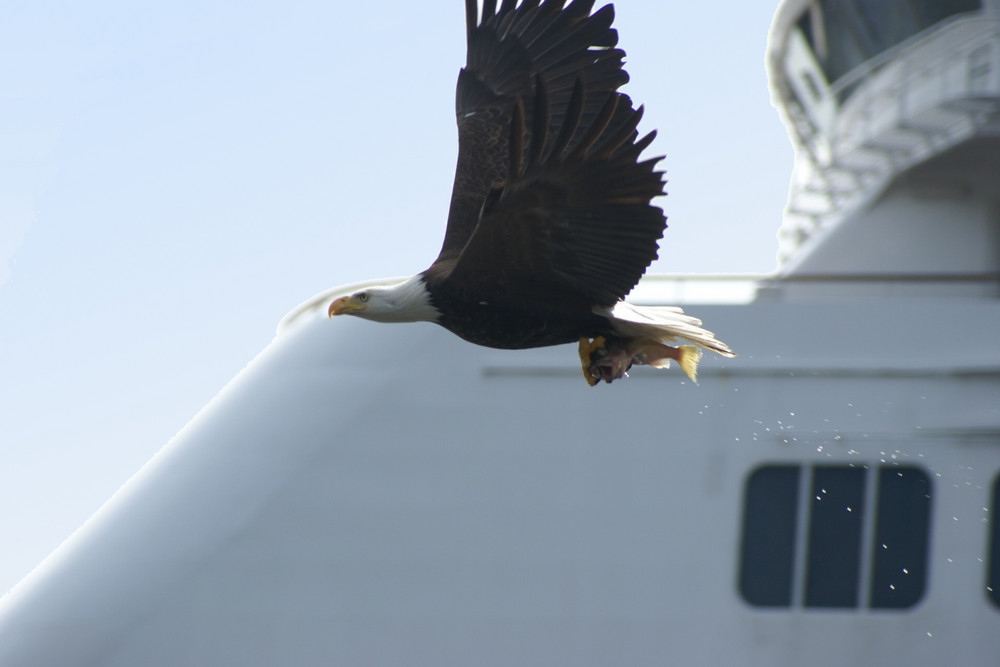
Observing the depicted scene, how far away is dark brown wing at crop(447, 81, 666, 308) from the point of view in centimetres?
435

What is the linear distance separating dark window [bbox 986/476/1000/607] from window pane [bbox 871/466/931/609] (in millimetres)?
396

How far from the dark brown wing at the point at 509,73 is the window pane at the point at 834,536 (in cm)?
380

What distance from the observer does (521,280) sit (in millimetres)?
4625

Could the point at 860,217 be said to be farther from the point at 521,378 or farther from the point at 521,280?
the point at 521,280

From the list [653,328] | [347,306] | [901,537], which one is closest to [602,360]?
[653,328]

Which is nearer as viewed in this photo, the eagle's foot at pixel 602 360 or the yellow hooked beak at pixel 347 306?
the yellow hooked beak at pixel 347 306

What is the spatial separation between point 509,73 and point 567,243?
1.73m

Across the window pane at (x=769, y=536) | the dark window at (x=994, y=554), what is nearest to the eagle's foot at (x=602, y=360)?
the window pane at (x=769, y=536)

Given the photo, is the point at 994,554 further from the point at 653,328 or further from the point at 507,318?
the point at 507,318

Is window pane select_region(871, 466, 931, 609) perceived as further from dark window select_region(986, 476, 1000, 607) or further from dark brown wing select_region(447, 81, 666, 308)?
dark brown wing select_region(447, 81, 666, 308)

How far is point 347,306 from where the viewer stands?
16.5 ft

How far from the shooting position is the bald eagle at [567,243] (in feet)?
14.4

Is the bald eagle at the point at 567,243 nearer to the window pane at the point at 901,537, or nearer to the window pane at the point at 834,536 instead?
the window pane at the point at 834,536

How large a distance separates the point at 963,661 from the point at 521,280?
4.97m
